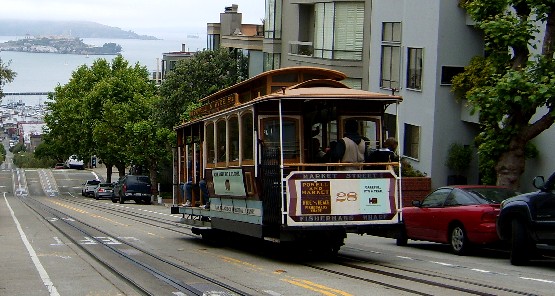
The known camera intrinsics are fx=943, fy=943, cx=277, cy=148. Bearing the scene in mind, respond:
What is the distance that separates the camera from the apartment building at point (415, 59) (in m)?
32.0

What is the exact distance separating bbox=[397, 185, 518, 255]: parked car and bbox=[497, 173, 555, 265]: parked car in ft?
3.18

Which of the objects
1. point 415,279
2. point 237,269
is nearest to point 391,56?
point 237,269

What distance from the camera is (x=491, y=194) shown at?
18.8 metres

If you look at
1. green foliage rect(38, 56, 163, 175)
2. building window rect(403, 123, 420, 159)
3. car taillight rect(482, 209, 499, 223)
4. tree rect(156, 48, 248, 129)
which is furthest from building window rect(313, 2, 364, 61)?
green foliage rect(38, 56, 163, 175)

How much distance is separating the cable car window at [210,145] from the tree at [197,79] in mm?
33368

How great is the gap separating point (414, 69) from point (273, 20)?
16788 millimetres

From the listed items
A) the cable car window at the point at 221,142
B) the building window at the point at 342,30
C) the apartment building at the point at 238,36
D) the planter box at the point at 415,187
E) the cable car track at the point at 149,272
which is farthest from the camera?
the apartment building at the point at 238,36

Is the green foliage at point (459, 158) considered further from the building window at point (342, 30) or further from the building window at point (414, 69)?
the building window at point (342, 30)

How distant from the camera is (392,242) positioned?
22.7 meters

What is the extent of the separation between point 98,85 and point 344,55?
3812cm

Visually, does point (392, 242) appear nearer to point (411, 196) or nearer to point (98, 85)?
point (411, 196)

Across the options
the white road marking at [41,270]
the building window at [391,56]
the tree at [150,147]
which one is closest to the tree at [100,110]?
the tree at [150,147]

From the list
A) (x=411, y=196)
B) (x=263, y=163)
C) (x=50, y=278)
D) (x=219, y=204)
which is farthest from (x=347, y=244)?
(x=411, y=196)

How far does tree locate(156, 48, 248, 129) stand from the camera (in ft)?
179
